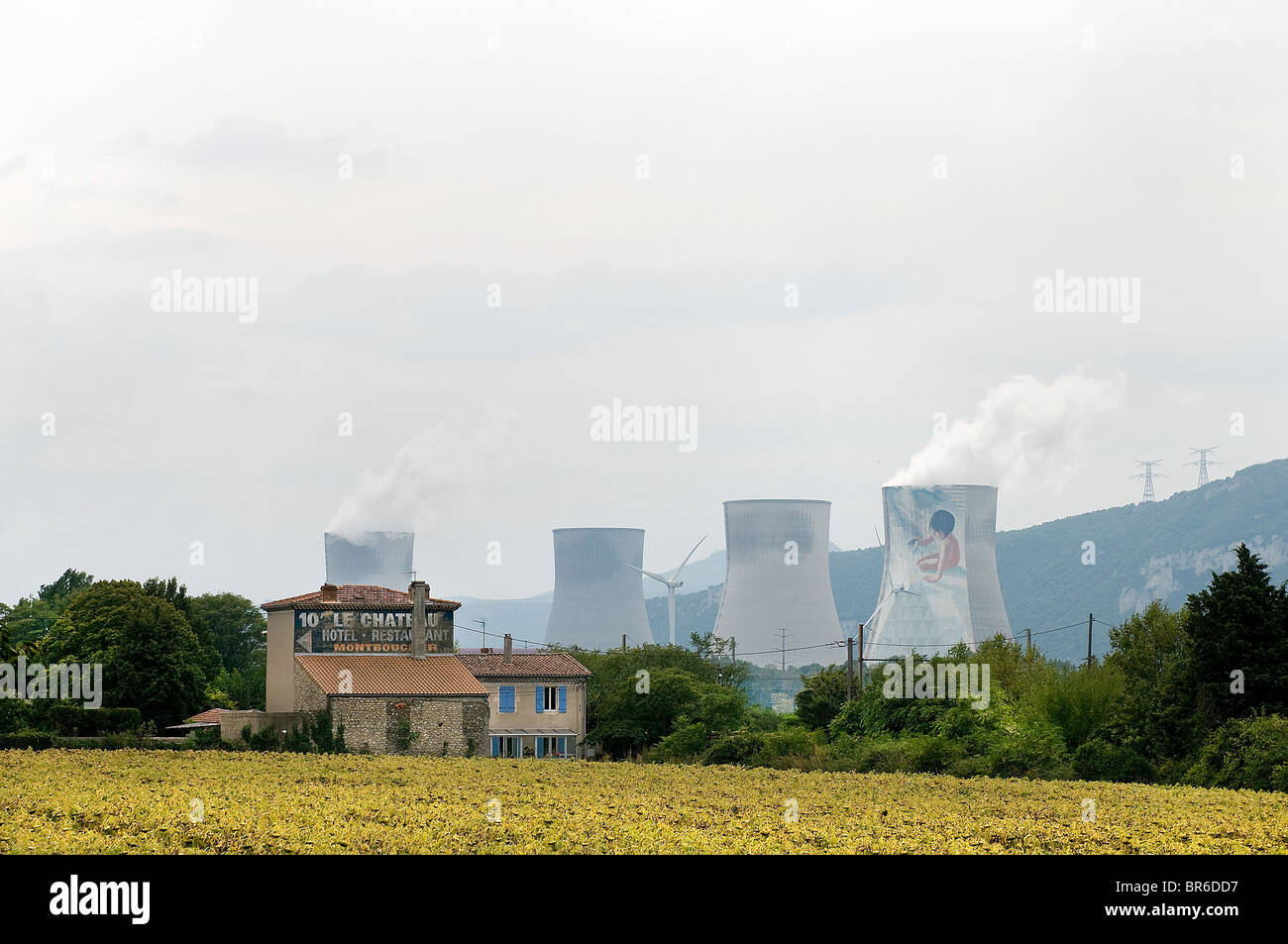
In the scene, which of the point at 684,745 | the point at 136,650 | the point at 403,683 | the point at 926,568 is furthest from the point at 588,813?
the point at 926,568

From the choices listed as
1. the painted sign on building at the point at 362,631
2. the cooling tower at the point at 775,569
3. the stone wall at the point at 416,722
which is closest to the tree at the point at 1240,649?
the stone wall at the point at 416,722

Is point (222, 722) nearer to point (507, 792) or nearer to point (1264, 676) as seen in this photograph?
point (507, 792)

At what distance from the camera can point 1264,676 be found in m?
36.8

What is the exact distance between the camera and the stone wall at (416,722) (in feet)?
162

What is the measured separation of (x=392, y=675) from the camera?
51906 millimetres

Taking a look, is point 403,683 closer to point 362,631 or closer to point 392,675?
point 392,675

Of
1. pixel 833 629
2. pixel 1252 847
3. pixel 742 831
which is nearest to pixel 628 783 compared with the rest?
pixel 742 831

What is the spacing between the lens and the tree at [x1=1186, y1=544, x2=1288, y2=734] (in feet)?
121

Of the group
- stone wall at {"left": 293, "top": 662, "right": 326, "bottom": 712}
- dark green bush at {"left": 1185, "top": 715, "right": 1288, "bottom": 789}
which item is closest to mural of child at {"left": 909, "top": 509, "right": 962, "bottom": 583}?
stone wall at {"left": 293, "top": 662, "right": 326, "bottom": 712}

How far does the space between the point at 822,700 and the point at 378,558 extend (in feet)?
233

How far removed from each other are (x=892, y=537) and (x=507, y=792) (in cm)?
10232

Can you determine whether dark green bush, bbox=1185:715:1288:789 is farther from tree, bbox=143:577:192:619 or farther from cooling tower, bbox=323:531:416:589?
cooling tower, bbox=323:531:416:589

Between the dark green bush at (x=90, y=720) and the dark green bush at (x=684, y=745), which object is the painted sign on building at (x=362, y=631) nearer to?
the dark green bush at (x=90, y=720)

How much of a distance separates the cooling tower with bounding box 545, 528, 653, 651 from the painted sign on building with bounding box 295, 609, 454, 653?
3701 inches
